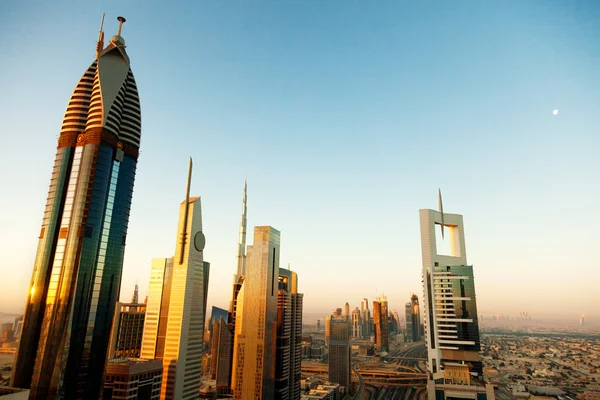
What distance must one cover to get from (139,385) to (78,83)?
60.1 metres

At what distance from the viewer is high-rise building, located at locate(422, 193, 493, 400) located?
78000mm

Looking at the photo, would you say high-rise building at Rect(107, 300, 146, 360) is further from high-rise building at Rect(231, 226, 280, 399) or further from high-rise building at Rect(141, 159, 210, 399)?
high-rise building at Rect(231, 226, 280, 399)

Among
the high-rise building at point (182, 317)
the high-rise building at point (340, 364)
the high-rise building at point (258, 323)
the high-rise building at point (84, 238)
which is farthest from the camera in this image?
the high-rise building at point (340, 364)

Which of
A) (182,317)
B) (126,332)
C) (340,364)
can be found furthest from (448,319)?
(126,332)

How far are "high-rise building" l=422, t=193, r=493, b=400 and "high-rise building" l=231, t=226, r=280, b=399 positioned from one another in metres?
44.7

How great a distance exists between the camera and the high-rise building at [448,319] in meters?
78.0

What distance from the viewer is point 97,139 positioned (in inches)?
2562

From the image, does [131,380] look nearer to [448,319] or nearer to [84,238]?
[84,238]

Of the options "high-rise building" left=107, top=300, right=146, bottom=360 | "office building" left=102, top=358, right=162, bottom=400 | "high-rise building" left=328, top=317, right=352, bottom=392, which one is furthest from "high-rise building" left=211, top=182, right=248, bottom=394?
"office building" left=102, top=358, right=162, bottom=400

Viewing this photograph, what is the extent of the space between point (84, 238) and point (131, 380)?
30.3 meters

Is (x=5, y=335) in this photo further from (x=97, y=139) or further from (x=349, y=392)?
(x=349, y=392)

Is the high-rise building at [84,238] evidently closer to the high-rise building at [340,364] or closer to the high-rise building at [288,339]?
the high-rise building at [288,339]

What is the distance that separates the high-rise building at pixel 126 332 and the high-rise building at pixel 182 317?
20587 mm

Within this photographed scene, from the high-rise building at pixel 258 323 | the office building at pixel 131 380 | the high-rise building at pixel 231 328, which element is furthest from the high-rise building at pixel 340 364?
the office building at pixel 131 380
